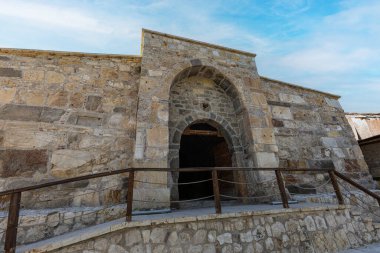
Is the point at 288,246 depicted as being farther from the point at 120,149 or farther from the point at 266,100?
the point at 266,100

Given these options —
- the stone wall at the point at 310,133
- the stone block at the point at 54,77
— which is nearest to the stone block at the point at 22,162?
the stone block at the point at 54,77

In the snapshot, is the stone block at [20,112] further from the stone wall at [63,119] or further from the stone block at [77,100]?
the stone block at [77,100]

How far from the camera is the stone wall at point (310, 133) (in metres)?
5.29

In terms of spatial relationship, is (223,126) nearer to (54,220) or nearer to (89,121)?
(89,121)

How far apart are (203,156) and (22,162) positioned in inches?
205

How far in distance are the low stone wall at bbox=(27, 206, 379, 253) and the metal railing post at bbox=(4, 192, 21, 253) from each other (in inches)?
10.5

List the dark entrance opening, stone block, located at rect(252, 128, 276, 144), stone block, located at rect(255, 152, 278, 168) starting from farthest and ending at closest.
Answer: the dark entrance opening → stone block, located at rect(252, 128, 276, 144) → stone block, located at rect(255, 152, 278, 168)

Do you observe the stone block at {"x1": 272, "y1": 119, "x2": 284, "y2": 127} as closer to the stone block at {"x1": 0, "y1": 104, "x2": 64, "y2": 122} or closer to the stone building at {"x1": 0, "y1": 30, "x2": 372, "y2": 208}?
the stone building at {"x1": 0, "y1": 30, "x2": 372, "y2": 208}

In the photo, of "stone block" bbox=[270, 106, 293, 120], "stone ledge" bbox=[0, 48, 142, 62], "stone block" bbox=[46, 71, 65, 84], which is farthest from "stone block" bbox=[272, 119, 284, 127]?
"stone block" bbox=[46, 71, 65, 84]

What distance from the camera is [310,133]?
18.8 ft

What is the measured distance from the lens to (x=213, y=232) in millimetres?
2607

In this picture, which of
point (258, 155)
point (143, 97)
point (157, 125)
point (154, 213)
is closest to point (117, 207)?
point (154, 213)

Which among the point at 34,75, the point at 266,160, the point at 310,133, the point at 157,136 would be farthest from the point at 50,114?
the point at 310,133

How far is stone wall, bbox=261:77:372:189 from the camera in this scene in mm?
5293
